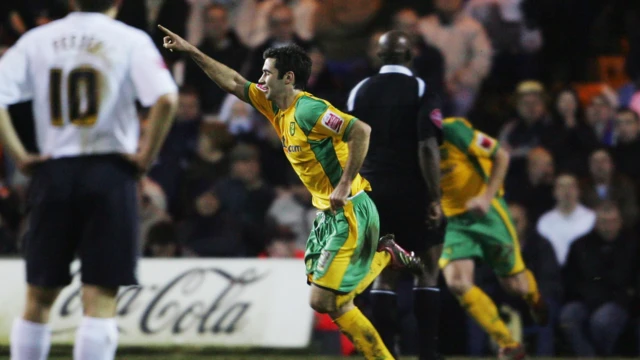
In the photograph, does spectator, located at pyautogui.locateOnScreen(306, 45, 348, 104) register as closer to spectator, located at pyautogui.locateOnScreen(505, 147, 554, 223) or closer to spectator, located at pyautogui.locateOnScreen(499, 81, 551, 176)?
spectator, located at pyautogui.locateOnScreen(499, 81, 551, 176)

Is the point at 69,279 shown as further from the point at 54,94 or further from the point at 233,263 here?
the point at 233,263

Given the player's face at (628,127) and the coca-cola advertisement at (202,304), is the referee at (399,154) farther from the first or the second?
the player's face at (628,127)

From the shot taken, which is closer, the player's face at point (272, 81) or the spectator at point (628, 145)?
the player's face at point (272, 81)

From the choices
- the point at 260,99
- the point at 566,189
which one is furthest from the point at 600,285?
the point at 260,99

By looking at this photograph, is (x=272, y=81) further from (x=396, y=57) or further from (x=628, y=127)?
(x=628, y=127)

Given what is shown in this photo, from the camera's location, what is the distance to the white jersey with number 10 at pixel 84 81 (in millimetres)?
5203

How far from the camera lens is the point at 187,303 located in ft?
33.7

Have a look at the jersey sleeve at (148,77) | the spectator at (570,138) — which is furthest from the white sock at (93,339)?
the spectator at (570,138)

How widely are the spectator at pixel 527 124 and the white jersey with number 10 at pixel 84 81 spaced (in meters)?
7.33

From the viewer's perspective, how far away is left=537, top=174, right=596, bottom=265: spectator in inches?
442

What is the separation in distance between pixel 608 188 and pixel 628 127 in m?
0.72

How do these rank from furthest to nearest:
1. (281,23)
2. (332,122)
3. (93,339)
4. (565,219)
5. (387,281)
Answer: (281,23) < (565,219) < (387,281) < (332,122) < (93,339)

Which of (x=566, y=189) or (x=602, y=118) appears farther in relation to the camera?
(x=602, y=118)

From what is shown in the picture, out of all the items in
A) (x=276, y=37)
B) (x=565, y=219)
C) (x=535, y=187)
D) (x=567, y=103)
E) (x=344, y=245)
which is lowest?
(x=565, y=219)
